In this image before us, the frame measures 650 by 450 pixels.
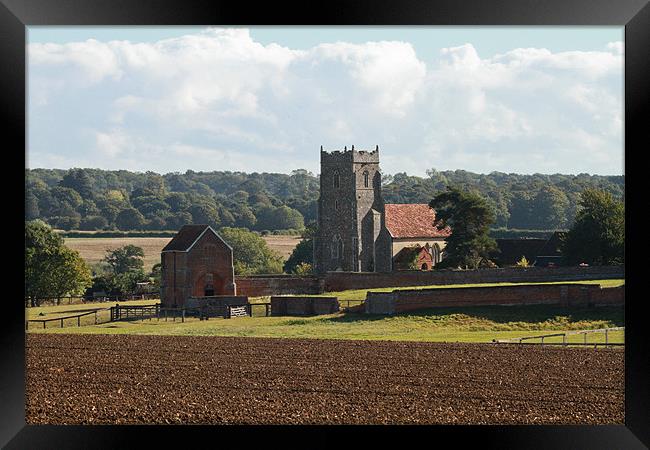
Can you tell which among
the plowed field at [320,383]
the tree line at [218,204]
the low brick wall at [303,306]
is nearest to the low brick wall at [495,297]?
the low brick wall at [303,306]

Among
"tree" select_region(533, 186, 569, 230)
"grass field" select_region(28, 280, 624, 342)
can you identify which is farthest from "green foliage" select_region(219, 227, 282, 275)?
"grass field" select_region(28, 280, 624, 342)

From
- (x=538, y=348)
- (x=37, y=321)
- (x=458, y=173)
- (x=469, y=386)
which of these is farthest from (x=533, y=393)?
(x=458, y=173)

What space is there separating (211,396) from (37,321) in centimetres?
1917

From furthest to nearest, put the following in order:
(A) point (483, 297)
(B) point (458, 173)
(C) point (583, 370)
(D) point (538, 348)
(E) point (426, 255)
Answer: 1. (B) point (458, 173)
2. (E) point (426, 255)
3. (A) point (483, 297)
4. (D) point (538, 348)
5. (C) point (583, 370)

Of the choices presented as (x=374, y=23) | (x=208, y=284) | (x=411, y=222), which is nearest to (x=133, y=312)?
(x=208, y=284)

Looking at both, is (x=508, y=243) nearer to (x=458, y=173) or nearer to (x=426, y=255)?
(x=426, y=255)

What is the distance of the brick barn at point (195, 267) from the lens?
145 feet

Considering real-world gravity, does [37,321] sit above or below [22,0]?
below

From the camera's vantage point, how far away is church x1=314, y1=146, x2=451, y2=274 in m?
58.0

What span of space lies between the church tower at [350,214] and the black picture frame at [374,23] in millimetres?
48098

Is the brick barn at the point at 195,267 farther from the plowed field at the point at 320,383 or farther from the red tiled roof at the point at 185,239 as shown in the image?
the plowed field at the point at 320,383

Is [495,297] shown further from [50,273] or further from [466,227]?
[50,273]

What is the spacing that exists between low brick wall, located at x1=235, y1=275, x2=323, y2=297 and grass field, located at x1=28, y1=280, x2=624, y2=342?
10.5m

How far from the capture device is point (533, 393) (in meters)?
16.6
